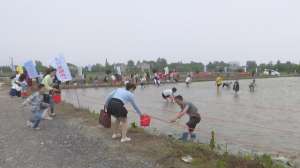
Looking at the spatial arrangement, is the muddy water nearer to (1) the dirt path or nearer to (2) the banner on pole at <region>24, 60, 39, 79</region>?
(1) the dirt path

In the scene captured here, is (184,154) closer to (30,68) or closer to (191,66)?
(30,68)

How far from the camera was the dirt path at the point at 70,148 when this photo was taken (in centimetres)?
646

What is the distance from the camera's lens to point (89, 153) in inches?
281

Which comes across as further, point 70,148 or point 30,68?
point 30,68

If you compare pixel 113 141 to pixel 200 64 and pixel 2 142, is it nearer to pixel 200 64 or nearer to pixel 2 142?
pixel 2 142

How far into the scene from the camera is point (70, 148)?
7578 mm

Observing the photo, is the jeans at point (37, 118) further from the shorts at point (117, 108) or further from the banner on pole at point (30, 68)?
the banner on pole at point (30, 68)

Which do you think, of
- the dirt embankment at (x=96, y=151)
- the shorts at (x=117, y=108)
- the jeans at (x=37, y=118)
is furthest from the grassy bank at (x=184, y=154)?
the jeans at (x=37, y=118)

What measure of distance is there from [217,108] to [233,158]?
10600 millimetres

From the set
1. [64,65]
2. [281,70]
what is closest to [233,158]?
[64,65]

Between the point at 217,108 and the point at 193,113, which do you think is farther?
the point at 217,108

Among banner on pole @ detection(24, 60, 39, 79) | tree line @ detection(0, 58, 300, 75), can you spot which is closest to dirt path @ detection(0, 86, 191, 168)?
banner on pole @ detection(24, 60, 39, 79)

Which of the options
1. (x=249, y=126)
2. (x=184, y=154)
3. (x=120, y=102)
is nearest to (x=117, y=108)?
(x=120, y=102)

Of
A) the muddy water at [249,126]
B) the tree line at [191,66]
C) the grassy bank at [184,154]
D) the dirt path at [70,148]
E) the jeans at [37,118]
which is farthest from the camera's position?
the tree line at [191,66]
